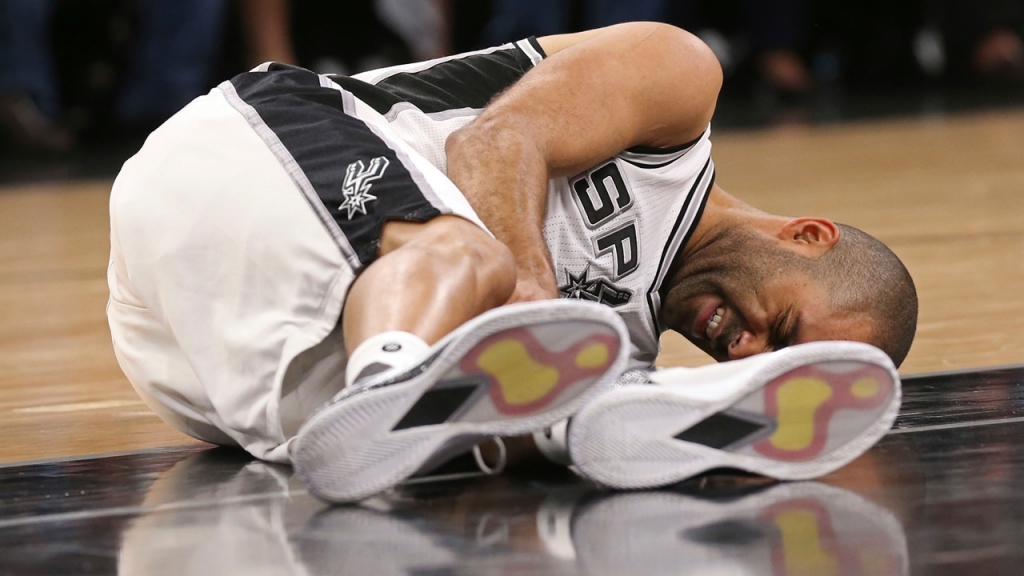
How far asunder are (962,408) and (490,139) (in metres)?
0.55

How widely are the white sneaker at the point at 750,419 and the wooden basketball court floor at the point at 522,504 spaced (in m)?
0.03

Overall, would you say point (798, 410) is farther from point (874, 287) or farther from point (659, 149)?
point (659, 149)

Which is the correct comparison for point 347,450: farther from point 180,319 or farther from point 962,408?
point 962,408

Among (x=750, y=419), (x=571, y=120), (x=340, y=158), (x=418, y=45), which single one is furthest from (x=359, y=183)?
(x=418, y=45)

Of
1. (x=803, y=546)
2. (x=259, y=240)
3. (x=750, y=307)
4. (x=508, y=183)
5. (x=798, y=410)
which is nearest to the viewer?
(x=803, y=546)

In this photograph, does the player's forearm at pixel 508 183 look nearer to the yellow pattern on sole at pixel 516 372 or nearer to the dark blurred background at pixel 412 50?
the yellow pattern on sole at pixel 516 372

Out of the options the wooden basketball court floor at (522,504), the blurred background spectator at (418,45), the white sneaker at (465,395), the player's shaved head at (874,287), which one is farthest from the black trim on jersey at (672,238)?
the blurred background spectator at (418,45)

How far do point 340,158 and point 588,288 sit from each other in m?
0.33

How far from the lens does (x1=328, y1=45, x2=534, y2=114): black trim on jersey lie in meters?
1.44

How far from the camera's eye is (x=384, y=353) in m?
1.03

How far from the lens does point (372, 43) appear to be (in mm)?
5723

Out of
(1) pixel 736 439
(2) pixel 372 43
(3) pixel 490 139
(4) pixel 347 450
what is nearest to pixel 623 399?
(1) pixel 736 439

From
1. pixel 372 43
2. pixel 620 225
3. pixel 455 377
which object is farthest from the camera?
pixel 372 43

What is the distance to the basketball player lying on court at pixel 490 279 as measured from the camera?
3.33 ft
